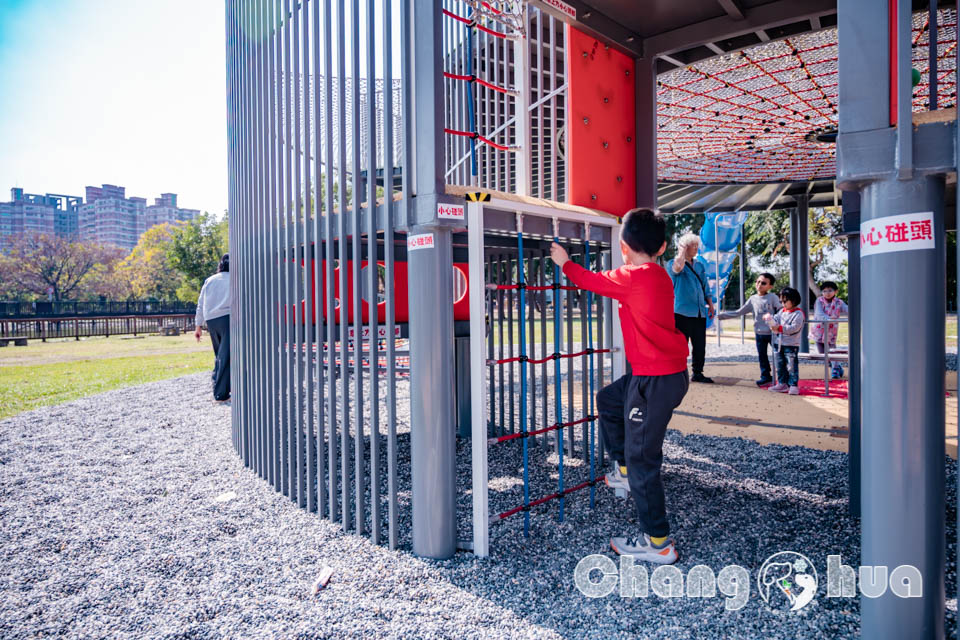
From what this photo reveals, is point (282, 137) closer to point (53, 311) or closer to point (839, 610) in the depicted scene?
point (839, 610)

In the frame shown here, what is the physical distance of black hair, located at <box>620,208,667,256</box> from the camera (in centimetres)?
310

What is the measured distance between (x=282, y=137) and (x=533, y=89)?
4020 mm

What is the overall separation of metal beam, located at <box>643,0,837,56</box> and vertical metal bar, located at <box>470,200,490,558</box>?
8.42ft

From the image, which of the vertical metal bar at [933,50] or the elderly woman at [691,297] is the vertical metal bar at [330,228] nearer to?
the vertical metal bar at [933,50]

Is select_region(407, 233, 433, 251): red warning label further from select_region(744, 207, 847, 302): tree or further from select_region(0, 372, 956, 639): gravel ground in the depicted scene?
select_region(744, 207, 847, 302): tree

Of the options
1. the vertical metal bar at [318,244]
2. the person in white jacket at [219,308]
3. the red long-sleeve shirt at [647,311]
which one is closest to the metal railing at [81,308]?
the person in white jacket at [219,308]

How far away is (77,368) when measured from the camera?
13352 millimetres

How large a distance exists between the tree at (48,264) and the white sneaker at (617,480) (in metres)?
53.0

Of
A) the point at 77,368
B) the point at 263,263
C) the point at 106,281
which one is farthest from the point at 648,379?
the point at 106,281

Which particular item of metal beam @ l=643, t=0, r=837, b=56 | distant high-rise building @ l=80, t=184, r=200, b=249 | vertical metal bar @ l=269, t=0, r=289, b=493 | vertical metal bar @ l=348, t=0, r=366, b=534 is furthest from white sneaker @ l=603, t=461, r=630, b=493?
distant high-rise building @ l=80, t=184, r=200, b=249

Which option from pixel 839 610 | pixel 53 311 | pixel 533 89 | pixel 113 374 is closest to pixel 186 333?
pixel 53 311

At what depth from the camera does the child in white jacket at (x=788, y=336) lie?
767 centimetres

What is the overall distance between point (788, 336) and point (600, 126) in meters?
5.12

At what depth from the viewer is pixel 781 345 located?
7.83 metres
